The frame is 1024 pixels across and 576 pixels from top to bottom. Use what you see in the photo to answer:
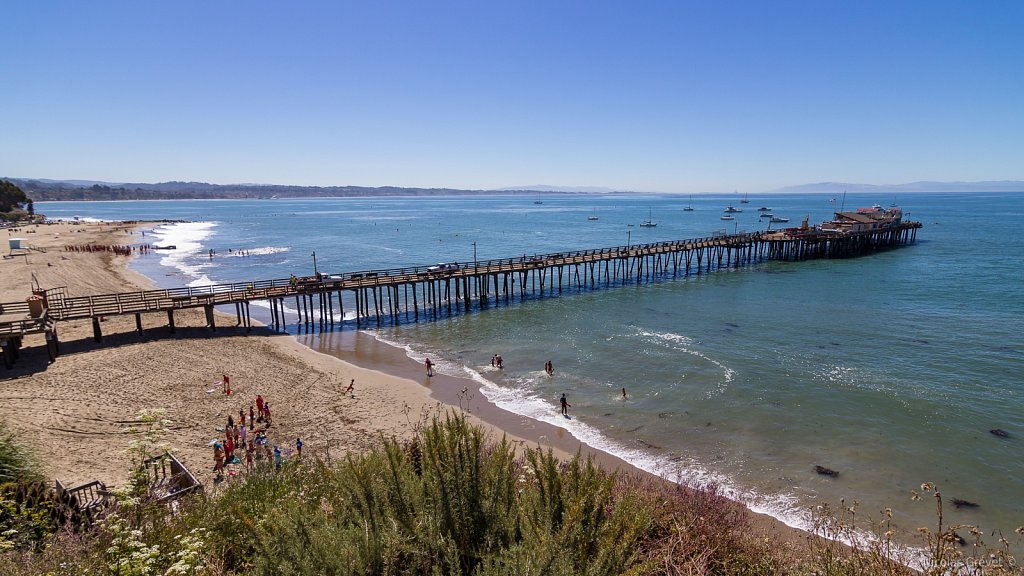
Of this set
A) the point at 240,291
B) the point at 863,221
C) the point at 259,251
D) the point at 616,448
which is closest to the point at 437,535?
the point at 616,448

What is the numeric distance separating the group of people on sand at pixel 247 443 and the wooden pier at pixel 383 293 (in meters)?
12.6

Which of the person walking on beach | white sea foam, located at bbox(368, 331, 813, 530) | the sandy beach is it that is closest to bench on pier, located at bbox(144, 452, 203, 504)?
the person walking on beach

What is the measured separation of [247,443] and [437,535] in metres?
16.0

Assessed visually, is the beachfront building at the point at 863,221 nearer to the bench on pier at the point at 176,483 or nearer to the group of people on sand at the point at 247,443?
the group of people on sand at the point at 247,443

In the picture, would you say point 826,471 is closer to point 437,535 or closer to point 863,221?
point 437,535

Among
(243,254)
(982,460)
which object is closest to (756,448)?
(982,460)

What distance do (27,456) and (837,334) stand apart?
1517 inches

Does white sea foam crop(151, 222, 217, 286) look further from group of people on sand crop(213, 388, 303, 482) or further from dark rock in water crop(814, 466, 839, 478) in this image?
dark rock in water crop(814, 466, 839, 478)

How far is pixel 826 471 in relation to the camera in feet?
59.1

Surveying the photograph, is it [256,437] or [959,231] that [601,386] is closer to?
[256,437]

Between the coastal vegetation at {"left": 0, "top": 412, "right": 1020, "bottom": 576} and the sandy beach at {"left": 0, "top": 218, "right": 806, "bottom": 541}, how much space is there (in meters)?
6.09

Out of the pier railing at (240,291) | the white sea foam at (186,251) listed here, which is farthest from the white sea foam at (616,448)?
the white sea foam at (186,251)

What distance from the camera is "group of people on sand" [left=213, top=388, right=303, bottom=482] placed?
1695 cm

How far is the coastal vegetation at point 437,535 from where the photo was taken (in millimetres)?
5551
